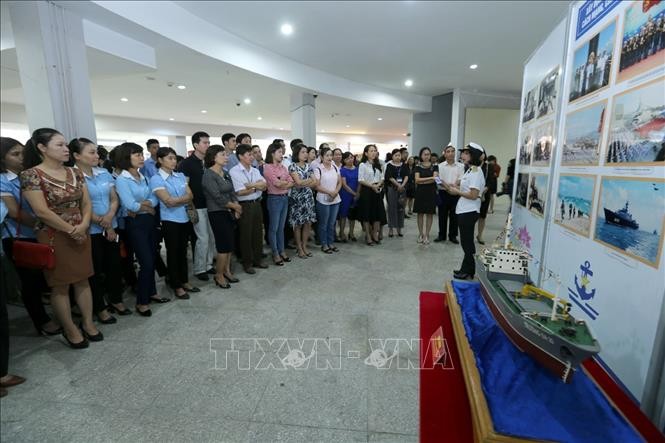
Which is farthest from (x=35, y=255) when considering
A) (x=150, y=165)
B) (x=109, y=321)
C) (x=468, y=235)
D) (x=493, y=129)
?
(x=493, y=129)

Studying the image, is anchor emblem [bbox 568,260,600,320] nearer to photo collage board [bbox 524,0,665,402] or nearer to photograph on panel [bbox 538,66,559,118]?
photo collage board [bbox 524,0,665,402]

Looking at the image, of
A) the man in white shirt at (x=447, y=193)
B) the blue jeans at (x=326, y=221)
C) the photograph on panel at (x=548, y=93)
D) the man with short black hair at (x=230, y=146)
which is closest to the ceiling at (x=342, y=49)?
the man with short black hair at (x=230, y=146)

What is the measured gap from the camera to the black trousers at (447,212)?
5266 mm

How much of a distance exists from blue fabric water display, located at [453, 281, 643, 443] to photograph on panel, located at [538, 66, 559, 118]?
1.98 meters

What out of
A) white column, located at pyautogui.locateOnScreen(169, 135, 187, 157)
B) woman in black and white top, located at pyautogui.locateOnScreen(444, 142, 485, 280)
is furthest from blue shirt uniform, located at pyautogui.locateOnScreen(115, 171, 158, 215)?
white column, located at pyautogui.locateOnScreen(169, 135, 187, 157)

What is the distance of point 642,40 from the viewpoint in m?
1.45

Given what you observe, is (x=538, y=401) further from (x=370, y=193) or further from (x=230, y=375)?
(x=370, y=193)

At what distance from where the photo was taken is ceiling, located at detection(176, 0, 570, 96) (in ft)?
15.5

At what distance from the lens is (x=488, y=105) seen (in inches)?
408

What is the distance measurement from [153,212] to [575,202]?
11.0ft

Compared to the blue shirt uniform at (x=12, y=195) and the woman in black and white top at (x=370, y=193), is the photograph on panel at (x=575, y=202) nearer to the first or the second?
the woman in black and white top at (x=370, y=193)

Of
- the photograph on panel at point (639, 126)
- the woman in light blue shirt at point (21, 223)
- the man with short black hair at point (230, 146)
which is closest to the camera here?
the photograph on panel at point (639, 126)

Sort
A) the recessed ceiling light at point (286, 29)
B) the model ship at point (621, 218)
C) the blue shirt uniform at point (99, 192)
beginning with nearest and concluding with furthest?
the model ship at point (621, 218)
the blue shirt uniform at point (99, 192)
the recessed ceiling light at point (286, 29)

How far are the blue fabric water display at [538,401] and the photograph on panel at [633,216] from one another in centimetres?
66
